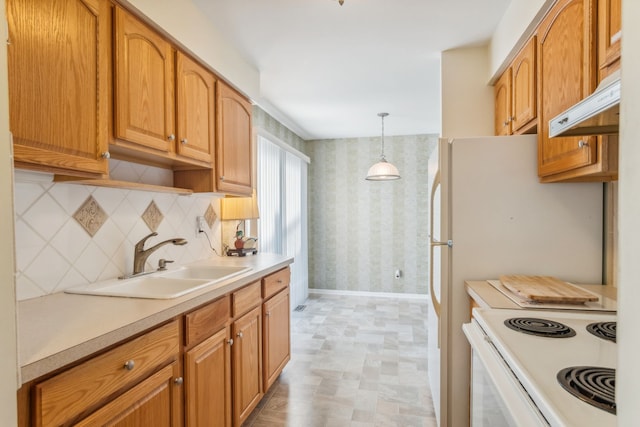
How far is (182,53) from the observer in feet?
6.29

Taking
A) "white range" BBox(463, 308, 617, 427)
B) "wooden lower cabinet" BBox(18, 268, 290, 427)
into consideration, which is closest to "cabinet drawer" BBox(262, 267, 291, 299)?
"wooden lower cabinet" BBox(18, 268, 290, 427)

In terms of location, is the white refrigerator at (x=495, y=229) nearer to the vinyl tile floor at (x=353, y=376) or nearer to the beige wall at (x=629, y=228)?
the vinyl tile floor at (x=353, y=376)

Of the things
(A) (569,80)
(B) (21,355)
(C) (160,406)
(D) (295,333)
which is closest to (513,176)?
(A) (569,80)

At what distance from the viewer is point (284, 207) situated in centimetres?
432

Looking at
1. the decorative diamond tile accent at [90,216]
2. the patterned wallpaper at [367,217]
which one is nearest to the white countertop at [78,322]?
the decorative diamond tile accent at [90,216]

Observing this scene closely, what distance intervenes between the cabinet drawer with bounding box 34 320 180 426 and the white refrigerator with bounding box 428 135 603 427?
140 centimetres

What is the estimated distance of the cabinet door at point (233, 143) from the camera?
2.29 m

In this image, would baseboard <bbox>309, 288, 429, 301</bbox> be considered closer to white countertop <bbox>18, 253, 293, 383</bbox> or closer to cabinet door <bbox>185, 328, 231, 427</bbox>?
cabinet door <bbox>185, 328, 231, 427</bbox>

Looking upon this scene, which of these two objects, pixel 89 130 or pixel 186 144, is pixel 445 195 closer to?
pixel 186 144

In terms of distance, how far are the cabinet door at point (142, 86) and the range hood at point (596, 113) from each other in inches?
63.0

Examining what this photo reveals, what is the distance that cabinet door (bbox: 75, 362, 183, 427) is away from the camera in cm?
102

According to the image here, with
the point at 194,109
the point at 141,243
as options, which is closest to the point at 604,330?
the point at 141,243

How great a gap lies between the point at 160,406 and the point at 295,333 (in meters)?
2.43

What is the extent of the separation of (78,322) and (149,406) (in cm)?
38
